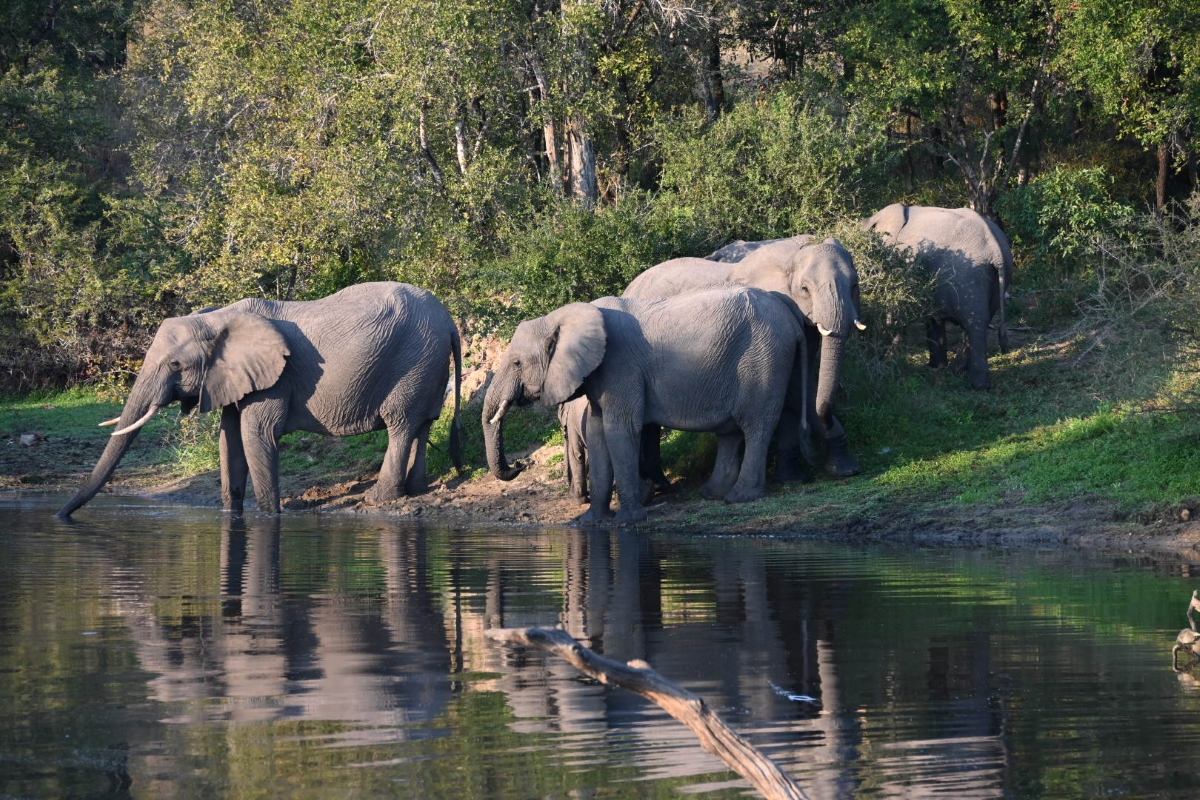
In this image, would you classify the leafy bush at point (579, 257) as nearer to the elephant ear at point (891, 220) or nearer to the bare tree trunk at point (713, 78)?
the elephant ear at point (891, 220)

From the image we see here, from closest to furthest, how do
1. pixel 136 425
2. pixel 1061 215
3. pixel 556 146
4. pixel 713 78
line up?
pixel 136 425 → pixel 1061 215 → pixel 556 146 → pixel 713 78

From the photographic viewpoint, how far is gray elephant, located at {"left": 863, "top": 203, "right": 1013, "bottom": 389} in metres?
20.4

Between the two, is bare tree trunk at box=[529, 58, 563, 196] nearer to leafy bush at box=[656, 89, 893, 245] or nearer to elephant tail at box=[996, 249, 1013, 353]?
leafy bush at box=[656, 89, 893, 245]

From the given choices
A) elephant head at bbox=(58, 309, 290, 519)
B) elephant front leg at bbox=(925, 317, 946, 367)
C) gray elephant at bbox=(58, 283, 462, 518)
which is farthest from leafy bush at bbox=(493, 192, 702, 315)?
elephant front leg at bbox=(925, 317, 946, 367)

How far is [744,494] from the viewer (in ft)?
54.9

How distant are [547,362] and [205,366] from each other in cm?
409

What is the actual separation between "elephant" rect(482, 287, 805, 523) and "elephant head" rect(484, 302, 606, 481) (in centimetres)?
1

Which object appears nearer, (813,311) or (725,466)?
(725,466)

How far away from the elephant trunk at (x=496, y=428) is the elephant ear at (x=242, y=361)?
2.42 m

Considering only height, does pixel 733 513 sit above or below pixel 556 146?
below

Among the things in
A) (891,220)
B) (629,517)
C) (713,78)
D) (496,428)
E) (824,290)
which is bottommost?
(629,517)

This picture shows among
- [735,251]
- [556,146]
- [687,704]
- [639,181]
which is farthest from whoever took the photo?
[639,181]

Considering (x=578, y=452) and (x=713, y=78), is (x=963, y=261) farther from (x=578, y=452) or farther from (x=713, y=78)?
(x=713, y=78)

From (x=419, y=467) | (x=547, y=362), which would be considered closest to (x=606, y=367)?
(x=547, y=362)
